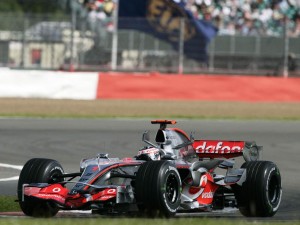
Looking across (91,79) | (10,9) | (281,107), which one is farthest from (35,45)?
(10,9)

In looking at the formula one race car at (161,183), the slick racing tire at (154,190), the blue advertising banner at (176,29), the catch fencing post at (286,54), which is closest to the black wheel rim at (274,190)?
the formula one race car at (161,183)

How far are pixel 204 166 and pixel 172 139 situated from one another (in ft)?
1.32

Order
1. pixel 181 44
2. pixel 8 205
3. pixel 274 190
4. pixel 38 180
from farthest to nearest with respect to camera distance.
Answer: pixel 181 44, pixel 8 205, pixel 274 190, pixel 38 180

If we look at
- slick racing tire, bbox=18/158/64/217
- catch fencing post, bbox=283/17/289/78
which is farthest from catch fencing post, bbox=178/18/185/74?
slick racing tire, bbox=18/158/64/217

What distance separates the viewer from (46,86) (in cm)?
2386

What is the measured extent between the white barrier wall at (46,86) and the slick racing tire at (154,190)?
15.5 meters

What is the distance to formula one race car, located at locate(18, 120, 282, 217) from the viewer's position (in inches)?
311

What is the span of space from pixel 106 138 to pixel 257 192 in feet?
29.1

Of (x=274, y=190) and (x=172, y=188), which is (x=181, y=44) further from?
(x=172, y=188)

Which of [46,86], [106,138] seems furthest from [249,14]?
[106,138]

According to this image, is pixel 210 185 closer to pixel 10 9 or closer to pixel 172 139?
pixel 172 139

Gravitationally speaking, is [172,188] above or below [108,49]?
below

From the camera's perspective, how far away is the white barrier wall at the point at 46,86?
23469 millimetres

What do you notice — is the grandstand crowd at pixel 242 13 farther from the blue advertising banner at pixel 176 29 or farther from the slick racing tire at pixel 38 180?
the slick racing tire at pixel 38 180
